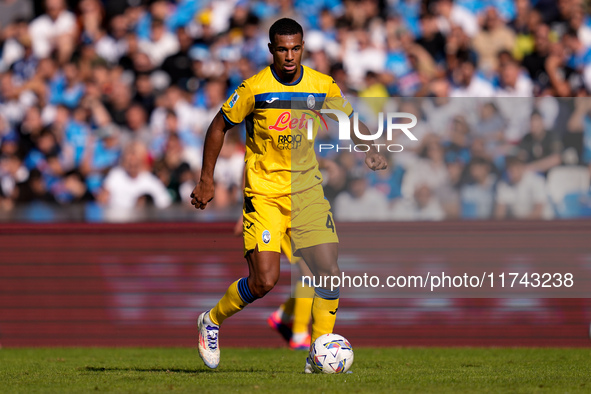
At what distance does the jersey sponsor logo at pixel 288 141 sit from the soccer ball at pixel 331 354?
4.67 feet

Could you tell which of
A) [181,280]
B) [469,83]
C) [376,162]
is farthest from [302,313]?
[469,83]

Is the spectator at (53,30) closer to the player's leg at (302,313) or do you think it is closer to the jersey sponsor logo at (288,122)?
the player's leg at (302,313)

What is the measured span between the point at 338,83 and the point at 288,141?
19.1ft

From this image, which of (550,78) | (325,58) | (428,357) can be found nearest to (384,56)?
(325,58)

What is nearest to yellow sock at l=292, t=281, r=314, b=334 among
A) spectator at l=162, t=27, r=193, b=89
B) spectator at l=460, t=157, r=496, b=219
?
spectator at l=460, t=157, r=496, b=219

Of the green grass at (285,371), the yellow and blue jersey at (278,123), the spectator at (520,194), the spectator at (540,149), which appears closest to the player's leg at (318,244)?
the yellow and blue jersey at (278,123)

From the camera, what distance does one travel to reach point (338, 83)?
43.0 feet

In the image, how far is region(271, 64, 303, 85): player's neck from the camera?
729cm

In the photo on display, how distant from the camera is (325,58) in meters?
13.8

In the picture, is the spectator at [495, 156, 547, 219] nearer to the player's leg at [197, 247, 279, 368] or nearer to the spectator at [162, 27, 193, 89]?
the player's leg at [197, 247, 279, 368]

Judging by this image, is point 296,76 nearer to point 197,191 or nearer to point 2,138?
point 197,191

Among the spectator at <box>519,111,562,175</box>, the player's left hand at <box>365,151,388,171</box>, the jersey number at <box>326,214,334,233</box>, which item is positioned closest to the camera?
the player's left hand at <box>365,151,388,171</box>

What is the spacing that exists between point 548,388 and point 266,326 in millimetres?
4793

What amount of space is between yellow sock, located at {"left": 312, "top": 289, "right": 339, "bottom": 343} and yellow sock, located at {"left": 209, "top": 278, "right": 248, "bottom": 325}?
56 centimetres
